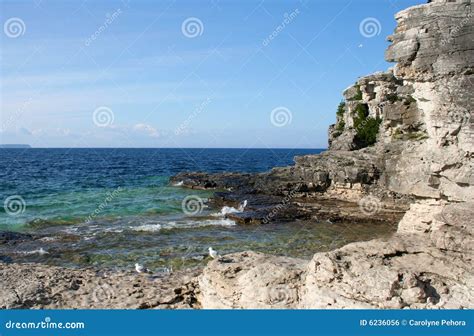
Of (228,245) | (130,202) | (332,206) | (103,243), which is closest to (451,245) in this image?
(228,245)

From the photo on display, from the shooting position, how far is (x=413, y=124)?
46.6 feet

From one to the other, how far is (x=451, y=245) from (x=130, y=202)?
3312 cm

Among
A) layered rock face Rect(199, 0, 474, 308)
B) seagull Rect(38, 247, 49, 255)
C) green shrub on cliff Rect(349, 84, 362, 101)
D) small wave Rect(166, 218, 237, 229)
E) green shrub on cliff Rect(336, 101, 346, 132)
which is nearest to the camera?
layered rock face Rect(199, 0, 474, 308)

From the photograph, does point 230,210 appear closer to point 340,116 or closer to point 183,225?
point 183,225

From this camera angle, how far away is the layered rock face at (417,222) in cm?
824

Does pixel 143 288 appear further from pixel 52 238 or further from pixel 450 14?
pixel 52 238

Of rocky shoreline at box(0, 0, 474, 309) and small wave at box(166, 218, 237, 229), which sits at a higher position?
rocky shoreline at box(0, 0, 474, 309)
